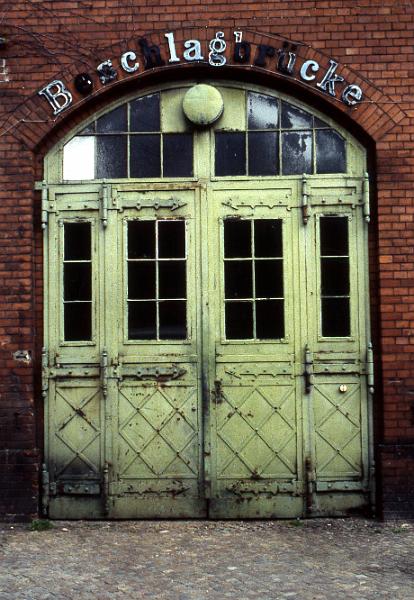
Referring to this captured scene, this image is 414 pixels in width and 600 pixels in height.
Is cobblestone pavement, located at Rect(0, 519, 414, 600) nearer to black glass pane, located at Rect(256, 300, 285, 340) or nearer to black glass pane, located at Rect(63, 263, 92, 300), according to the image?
black glass pane, located at Rect(256, 300, 285, 340)

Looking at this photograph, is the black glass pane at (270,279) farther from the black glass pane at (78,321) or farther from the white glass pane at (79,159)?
the white glass pane at (79,159)

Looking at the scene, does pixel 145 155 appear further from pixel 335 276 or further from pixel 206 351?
pixel 335 276

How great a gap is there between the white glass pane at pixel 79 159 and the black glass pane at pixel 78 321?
1.23 metres

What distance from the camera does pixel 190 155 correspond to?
24.8 ft

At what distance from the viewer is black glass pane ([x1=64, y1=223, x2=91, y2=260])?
24.7 feet

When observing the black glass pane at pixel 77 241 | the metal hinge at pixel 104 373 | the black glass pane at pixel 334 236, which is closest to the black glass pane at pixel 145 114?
the black glass pane at pixel 77 241

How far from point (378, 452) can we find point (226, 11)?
430 cm

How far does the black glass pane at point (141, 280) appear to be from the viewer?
7480mm

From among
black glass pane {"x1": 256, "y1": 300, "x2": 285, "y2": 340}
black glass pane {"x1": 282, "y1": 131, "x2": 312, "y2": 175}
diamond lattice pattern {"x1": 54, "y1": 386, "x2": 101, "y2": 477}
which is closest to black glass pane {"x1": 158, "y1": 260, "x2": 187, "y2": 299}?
black glass pane {"x1": 256, "y1": 300, "x2": 285, "y2": 340}

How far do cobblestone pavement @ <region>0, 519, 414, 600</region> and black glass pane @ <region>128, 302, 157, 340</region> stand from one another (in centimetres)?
172

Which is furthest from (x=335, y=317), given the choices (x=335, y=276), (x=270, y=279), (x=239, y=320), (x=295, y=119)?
(x=295, y=119)

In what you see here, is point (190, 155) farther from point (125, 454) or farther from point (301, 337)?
point (125, 454)

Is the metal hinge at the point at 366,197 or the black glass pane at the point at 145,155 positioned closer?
the metal hinge at the point at 366,197

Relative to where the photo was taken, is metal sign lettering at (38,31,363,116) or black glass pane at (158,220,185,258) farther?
black glass pane at (158,220,185,258)
